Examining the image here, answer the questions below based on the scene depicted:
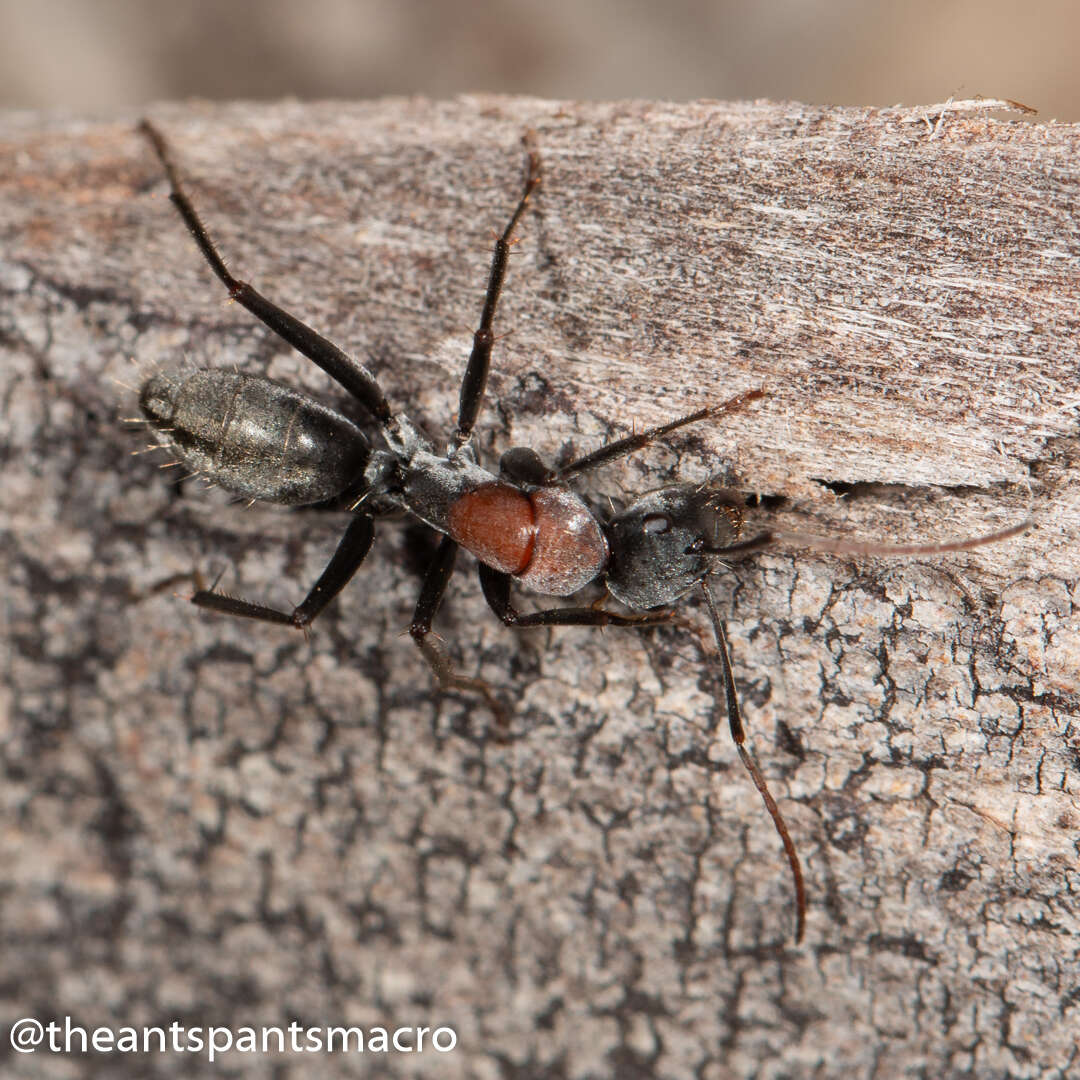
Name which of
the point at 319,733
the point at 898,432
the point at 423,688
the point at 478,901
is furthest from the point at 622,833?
the point at 898,432

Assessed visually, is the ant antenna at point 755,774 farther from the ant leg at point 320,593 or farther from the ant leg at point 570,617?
the ant leg at point 320,593

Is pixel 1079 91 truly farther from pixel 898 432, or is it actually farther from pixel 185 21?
pixel 185 21

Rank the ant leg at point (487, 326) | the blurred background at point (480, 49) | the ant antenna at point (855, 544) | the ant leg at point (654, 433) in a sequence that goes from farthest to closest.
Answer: the blurred background at point (480, 49), the ant leg at point (487, 326), the ant leg at point (654, 433), the ant antenna at point (855, 544)

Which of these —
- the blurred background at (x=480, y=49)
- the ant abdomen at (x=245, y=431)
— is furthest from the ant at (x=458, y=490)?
the blurred background at (x=480, y=49)

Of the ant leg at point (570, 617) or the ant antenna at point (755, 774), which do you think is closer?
the ant antenna at point (755, 774)

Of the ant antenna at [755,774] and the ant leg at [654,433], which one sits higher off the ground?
the ant leg at [654,433]

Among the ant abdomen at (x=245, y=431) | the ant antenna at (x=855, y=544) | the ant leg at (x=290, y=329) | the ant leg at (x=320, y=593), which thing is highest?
the ant leg at (x=290, y=329)
